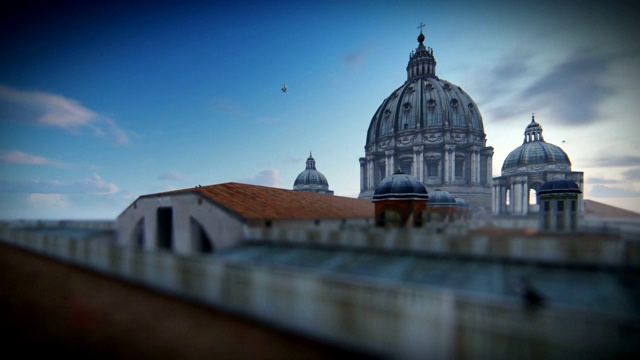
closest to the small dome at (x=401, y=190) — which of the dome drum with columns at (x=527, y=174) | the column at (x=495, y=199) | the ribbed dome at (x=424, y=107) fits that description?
the ribbed dome at (x=424, y=107)

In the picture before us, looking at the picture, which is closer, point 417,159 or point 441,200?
point 441,200

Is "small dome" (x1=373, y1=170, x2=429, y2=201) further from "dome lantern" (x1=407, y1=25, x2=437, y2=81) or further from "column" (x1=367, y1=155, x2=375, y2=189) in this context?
"dome lantern" (x1=407, y1=25, x2=437, y2=81)

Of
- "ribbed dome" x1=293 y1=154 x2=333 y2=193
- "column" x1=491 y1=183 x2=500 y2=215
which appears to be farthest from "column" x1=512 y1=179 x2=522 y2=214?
"ribbed dome" x1=293 y1=154 x2=333 y2=193

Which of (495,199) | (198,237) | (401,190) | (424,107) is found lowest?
(198,237)

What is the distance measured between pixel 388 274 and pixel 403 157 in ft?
204

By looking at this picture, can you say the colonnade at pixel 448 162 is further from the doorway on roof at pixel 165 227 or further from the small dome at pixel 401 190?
the doorway on roof at pixel 165 227

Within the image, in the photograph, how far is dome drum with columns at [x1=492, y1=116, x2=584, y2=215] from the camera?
6294cm

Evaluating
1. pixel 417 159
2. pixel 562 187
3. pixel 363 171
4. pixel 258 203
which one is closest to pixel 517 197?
pixel 417 159

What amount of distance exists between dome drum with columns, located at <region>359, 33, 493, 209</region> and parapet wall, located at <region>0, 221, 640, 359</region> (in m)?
62.1

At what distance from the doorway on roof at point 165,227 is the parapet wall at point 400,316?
678 inches

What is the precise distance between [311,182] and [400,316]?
88102 mm

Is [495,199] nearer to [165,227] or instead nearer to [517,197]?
[517,197]

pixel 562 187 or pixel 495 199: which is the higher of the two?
pixel 562 187

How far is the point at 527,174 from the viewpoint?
211ft
